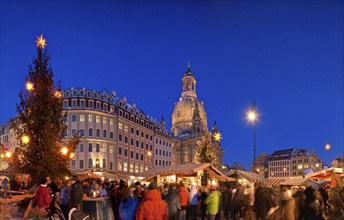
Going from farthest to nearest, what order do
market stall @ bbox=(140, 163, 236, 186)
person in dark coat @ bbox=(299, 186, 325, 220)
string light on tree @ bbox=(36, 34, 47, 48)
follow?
market stall @ bbox=(140, 163, 236, 186), string light on tree @ bbox=(36, 34, 47, 48), person in dark coat @ bbox=(299, 186, 325, 220)

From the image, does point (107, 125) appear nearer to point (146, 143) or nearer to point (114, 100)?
point (114, 100)

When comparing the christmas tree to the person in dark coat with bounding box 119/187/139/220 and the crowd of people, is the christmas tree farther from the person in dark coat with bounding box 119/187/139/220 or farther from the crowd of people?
the person in dark coat with bounding box 119/187/139/220

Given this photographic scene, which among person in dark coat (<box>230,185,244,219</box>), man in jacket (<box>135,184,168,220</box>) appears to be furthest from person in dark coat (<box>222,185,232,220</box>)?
man in jacket (<box>135,184,168,220</box>)

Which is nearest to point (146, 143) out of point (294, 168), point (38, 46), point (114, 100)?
point (114, 100)

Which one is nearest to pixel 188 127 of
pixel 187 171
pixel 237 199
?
pixel 187 171

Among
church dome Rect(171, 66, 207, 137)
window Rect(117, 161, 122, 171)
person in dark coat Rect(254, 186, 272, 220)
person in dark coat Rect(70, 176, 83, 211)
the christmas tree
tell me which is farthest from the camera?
church dome Rect(171, 66, 207, 137)

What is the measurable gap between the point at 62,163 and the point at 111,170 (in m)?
51.9

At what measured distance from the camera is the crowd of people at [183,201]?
28.8 feet

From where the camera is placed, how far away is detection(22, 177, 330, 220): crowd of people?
28.8 ft

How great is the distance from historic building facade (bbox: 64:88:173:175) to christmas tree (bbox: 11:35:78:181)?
45.7 m

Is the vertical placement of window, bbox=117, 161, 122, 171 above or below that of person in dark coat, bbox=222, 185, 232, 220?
above

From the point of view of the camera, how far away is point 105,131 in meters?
74.3

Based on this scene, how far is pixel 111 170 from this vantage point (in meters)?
73.9

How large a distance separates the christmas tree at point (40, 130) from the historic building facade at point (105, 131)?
45.7m
